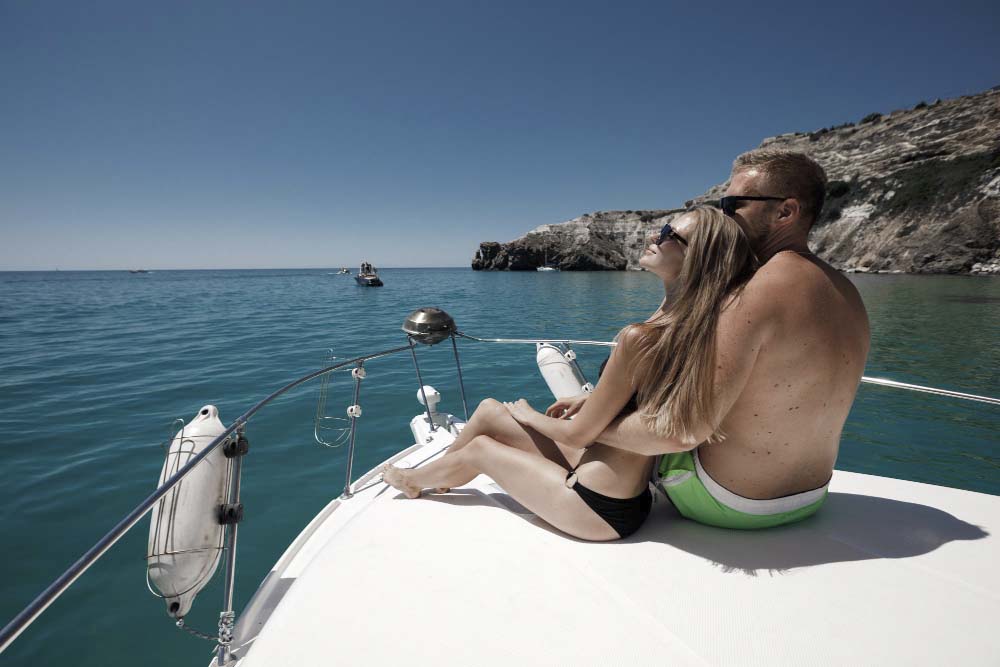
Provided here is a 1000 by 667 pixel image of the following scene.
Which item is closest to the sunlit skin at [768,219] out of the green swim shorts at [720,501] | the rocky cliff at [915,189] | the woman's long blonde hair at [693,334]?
the woman's long blonde hair at [693,334]

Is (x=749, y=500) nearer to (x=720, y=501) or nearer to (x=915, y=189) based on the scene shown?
(x=720, y=501)

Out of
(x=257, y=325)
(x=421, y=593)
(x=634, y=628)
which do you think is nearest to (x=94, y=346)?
(x=257, y=325)

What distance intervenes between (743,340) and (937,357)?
11.1m

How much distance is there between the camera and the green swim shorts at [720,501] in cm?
144

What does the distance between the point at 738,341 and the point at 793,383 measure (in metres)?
0.23

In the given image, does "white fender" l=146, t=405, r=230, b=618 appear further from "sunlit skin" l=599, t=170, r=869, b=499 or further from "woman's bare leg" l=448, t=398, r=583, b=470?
"sunlit skin" l=599, t=170, r=869, b=499

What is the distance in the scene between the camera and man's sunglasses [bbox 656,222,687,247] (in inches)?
54.0

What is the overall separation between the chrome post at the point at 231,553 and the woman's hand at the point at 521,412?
1.12 m

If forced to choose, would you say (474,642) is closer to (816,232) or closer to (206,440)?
(206,440)

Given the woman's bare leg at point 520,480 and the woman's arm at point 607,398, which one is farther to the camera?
the woman's bare leg at point 520,480

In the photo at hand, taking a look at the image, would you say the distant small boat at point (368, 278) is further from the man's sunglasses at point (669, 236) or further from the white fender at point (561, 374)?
the man's sunglasses at point (669, 236)

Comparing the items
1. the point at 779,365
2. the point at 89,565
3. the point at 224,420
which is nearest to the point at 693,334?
the point at 779,365

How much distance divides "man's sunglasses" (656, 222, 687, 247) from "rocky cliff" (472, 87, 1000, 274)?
1024 inches

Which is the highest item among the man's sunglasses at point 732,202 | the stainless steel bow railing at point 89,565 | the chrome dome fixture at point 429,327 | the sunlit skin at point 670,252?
the man's sunglasses at point 732,202
